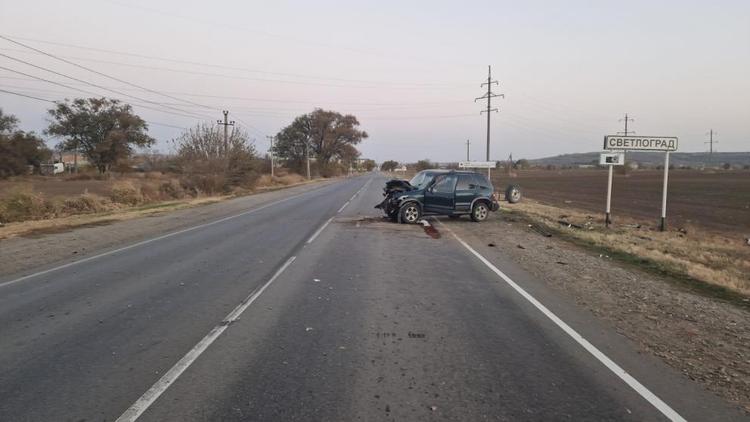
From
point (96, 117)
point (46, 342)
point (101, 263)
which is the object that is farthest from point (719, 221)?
point (96, 117)

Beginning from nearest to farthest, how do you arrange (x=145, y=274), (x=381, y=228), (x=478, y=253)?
(x=145, y=274), (x=478, y=253), (x=381, y=228)

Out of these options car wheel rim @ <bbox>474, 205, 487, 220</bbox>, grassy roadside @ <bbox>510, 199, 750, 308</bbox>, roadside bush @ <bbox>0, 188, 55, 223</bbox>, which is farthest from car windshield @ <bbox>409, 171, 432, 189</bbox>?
roadside bush @ <bbox>0, 188, 55, 223</bbox>

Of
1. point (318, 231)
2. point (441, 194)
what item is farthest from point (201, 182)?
point (318, 231)

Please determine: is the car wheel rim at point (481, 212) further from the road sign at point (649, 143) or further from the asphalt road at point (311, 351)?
the asphalt road at point (311, 351)

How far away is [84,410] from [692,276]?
1022cm

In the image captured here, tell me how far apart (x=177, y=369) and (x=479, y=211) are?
16191 millimetres

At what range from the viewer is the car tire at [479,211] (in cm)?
1995

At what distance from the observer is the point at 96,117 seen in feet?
270

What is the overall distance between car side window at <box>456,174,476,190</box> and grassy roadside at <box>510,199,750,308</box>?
2.61m

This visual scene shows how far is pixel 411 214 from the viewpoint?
61.3 feet

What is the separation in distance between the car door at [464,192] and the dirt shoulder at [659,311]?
5934 mm

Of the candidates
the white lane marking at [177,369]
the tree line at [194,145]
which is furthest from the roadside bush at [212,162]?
the white lane marking at [177,369]

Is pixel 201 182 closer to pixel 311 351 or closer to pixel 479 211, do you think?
pixel 479 211

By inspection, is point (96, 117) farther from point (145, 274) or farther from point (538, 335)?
point (538, 335)
